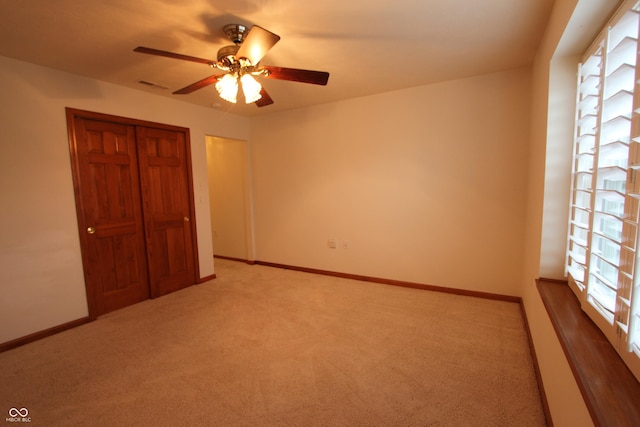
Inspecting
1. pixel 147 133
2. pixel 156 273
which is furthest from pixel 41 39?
pixel 156 273

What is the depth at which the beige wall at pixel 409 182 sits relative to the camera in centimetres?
308

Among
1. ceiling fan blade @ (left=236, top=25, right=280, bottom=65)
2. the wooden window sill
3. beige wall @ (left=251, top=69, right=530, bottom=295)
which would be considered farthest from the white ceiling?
the wooden window sill

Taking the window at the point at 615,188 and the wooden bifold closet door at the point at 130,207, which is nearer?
the window at the point at 615,188

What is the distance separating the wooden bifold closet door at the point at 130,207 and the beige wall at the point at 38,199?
10 centimetres

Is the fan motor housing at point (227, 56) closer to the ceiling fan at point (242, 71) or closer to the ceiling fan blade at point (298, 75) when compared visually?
the ceiling fan at point (242, 71)

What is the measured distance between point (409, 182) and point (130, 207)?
3.36 metres

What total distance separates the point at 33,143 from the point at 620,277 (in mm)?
4162

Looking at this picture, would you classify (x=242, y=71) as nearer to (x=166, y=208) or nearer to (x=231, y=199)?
(x=166, y=208)

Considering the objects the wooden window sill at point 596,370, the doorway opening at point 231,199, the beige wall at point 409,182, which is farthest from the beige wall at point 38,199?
the wooden window sill at point 596,370

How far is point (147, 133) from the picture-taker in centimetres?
346

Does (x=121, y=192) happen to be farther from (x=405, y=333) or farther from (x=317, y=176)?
(x=405, y=333)

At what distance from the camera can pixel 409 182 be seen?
11.7ft

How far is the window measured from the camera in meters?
1.05

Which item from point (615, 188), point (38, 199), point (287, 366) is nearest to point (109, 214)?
point (38, 199)
